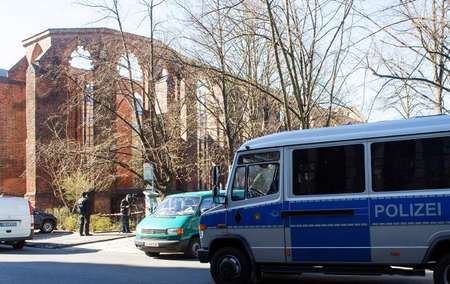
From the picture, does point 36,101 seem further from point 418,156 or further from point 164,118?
point 418,156

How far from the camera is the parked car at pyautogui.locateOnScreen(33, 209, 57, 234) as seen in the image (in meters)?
25.7

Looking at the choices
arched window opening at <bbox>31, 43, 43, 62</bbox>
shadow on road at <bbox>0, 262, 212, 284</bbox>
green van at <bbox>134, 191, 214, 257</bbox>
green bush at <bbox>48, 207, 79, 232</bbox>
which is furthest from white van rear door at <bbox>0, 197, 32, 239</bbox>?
arched window opening at <bbox>31, 43, 43, 62</bbox>

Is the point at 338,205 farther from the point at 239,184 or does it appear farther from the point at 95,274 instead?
the point at 95,274

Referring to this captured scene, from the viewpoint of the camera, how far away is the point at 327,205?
8867 millimetres

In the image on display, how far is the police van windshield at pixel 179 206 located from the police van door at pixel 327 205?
20.5ft

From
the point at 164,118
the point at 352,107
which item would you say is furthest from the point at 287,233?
the point at 164,118

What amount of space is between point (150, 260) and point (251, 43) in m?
10.6

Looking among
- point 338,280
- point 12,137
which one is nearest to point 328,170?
point 338,280

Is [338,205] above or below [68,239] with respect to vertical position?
above

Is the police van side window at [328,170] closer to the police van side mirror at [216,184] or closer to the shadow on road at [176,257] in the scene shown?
the police van side mirror at [216,184]

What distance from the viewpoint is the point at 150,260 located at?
14.5m

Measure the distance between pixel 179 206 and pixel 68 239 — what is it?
7726 millimetres

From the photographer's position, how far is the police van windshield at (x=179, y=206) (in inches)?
600

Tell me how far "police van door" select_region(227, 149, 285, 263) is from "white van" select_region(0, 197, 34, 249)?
417 inches
